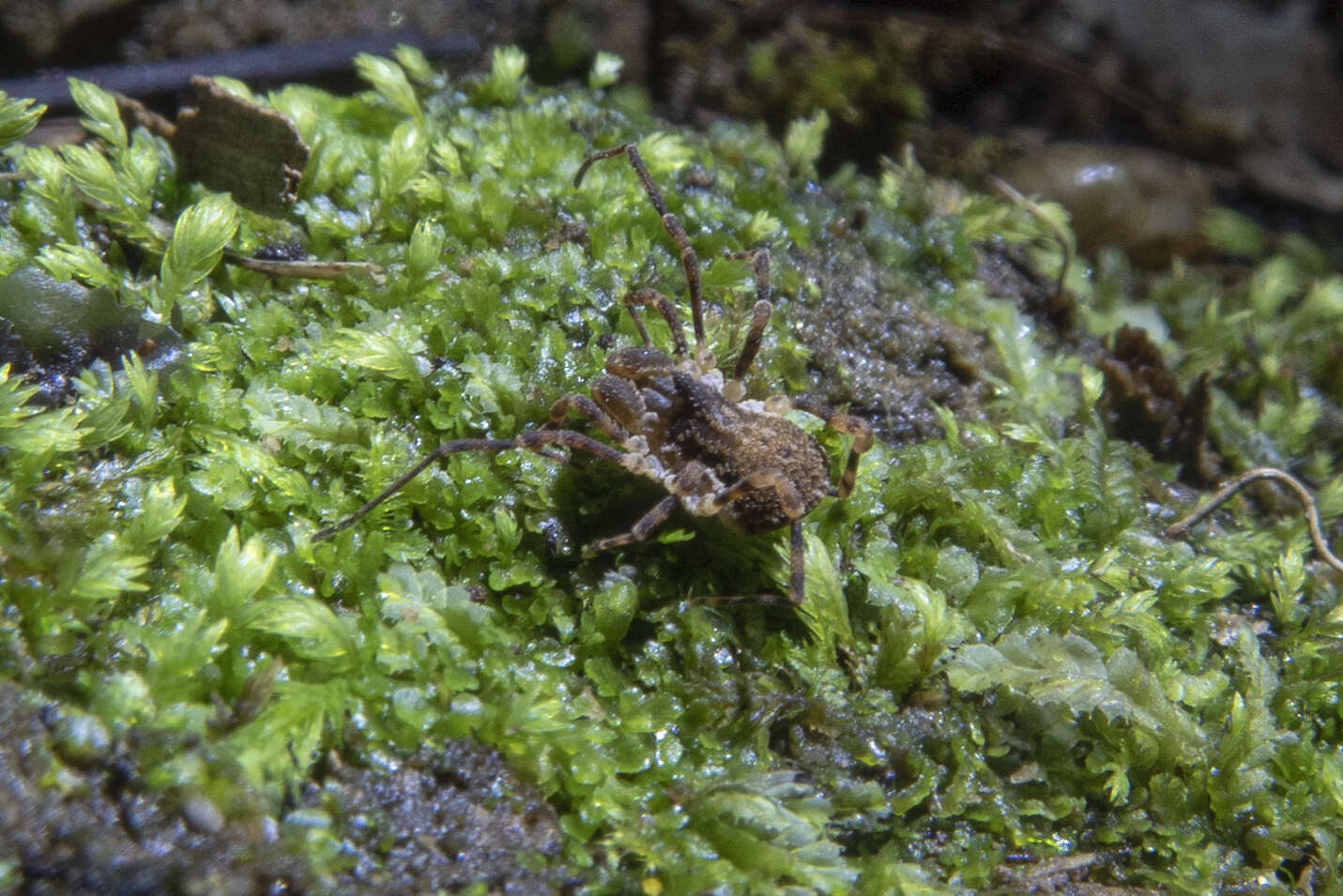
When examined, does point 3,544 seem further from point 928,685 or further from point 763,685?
point 928,685

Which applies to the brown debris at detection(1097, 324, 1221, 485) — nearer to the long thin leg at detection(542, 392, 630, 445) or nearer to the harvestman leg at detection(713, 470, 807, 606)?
the harvestman leg at detection(713, 470, 807, 606)

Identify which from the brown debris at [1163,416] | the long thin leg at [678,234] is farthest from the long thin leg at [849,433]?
the brown debris at [1163,416]

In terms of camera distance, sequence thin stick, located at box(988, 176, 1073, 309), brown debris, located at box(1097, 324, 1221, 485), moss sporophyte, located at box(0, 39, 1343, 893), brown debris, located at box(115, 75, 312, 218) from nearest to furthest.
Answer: moss sporophyte, located at box(0, 39, 1343, 893) < brown debris, located at box(115, 75, 312, 218) < brown debris, located at box(1097, 324, 1221, 485) < thin stick, located at box(988, 176, 1073, 309)

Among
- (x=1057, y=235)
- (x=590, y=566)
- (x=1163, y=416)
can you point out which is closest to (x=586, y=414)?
(x=590, y=566)

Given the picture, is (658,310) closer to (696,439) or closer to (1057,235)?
(696,439)

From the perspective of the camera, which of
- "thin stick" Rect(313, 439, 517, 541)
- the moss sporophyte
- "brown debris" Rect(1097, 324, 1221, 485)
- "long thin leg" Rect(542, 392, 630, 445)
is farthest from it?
"brown debris" Rect(1097, 324, 1221, 485)

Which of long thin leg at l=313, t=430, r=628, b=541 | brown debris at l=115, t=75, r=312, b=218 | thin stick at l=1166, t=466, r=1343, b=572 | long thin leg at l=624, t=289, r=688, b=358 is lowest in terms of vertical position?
thin stick at l=1166, t=466, r=1343, b=572

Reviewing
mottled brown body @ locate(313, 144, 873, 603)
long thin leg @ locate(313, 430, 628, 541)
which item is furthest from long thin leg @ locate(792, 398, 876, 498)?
long thin leg @ locate(313, 430, 628, 541)

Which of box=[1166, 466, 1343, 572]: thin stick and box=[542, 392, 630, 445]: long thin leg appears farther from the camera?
box=[1166, 466, 1343, 572]: thin stick
